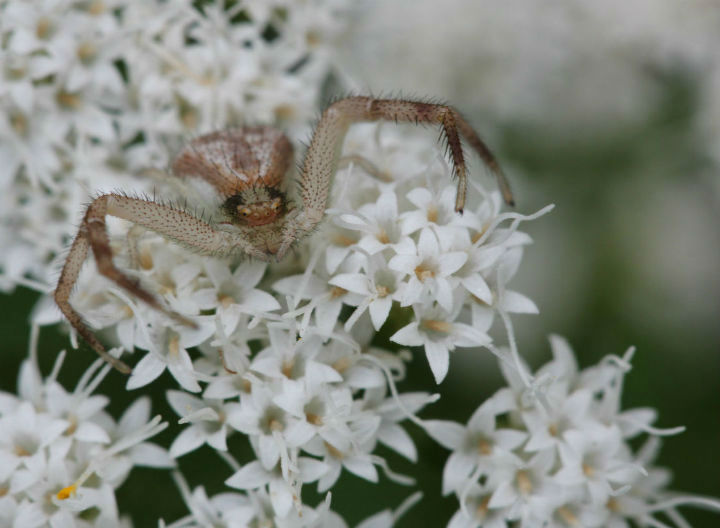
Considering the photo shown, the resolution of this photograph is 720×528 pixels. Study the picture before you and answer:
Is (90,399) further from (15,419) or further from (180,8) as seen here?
(180,8)

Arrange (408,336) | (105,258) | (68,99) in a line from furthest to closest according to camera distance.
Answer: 1. (68,99)
2. (408,336)
3. (105,258)

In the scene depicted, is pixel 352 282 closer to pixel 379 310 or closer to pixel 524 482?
pixel 379 310

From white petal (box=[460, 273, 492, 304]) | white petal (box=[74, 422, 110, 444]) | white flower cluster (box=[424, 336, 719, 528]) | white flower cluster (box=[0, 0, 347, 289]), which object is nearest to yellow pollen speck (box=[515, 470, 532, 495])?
white flower cluster (box=[424, 336, 719, 528])

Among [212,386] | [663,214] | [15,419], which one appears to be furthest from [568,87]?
[15,419]

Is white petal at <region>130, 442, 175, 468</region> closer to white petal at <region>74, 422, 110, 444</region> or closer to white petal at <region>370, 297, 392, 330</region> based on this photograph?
white petal at <region>74, 422, 110, 444</region>

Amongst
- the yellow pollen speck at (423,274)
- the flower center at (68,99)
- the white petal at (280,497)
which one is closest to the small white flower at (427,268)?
the yellow pollen speck at (423,274)

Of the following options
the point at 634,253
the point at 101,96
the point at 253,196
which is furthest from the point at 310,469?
the point at 634,253
